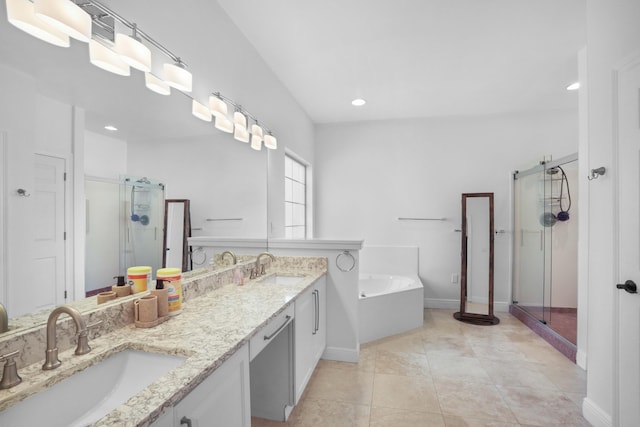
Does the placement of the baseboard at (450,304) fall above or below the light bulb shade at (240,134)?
→ below

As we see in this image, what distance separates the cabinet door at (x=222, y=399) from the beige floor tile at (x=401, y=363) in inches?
63.3

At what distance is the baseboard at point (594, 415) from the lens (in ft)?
5.44

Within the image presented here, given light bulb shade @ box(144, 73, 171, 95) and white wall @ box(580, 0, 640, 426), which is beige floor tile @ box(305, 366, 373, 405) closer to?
white wall @ box(580, 0, 640, 426)

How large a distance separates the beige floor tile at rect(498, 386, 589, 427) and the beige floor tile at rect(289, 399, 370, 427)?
101cm

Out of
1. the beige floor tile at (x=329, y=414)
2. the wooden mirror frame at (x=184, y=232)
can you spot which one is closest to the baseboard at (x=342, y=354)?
the beige floor tile at (x=329, y=414)

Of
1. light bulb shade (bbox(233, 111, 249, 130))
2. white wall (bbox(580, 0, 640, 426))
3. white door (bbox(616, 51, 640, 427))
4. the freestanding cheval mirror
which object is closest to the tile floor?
white wall (bbox(580, 0, 640, 426))

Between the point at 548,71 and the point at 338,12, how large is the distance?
228 cm

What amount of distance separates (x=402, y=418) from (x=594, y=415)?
3.69 feet

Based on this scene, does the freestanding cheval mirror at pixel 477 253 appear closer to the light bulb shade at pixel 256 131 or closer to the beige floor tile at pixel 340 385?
the beige floor tile at pixel 340 385

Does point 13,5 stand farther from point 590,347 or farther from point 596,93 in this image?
point 590,347

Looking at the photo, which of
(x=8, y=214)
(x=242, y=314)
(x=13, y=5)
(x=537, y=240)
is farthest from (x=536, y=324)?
(x=13, y=5)

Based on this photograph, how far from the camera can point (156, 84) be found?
4.90 feet

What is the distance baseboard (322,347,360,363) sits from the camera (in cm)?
258

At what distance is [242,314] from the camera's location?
4.71 ft
